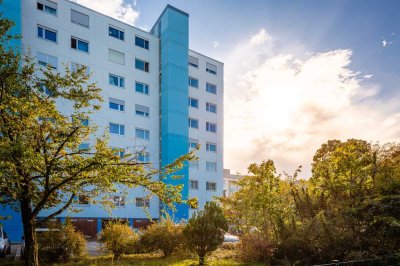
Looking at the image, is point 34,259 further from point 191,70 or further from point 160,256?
point 191,70

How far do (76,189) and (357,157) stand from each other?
1059 centimetres

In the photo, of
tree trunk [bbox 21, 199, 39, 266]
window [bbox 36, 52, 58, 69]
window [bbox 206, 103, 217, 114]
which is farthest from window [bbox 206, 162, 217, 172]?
→ tree trunk [bbox 21, 199, 39, 266]

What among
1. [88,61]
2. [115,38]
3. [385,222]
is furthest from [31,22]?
[385,222]

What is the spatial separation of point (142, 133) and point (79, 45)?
33.3 feet

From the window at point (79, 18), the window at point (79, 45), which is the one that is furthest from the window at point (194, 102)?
the window at point (79, 18)

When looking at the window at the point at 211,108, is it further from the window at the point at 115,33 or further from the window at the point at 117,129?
the window at the point at 115,33

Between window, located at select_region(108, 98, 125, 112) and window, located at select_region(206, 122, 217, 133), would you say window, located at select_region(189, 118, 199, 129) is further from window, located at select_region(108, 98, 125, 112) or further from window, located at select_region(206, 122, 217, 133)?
window, located at select_region(108, 98, 125, 112)

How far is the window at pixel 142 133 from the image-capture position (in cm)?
3188

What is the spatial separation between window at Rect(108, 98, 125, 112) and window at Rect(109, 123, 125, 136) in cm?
159

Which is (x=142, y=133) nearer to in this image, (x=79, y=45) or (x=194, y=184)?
(x=194, y=184)

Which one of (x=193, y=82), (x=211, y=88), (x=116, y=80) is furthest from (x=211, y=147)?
(x=116, y=80)

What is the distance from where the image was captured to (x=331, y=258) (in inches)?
421

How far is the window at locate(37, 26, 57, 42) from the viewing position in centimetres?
2672

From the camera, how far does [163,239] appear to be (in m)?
14.3
